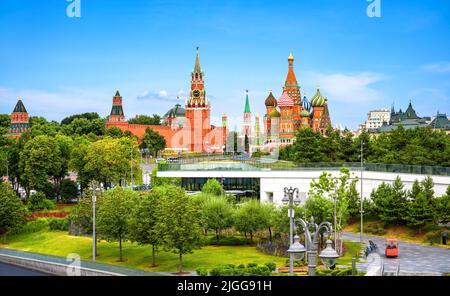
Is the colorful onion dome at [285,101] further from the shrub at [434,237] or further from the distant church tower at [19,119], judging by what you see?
the shrub at [434,237]

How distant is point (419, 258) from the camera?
39750mm

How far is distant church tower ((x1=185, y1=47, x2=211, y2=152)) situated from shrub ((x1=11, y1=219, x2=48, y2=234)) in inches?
2830

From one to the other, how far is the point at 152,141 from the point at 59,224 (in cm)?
8121

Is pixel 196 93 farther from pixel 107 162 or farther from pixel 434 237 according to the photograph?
pixel 434 237

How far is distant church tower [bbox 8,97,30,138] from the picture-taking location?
120562 millimetres

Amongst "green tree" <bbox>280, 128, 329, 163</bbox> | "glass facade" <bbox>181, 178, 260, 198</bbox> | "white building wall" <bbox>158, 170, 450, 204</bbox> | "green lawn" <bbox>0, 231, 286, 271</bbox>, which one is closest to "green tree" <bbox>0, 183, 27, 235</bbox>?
"green lawn" <bbox>0, 231, 286, 271</bbox>

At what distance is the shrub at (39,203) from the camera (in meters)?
62.8

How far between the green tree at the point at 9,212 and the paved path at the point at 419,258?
1020 inches

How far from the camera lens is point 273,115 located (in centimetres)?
12325

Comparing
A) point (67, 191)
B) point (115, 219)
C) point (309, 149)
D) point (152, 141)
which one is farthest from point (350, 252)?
point (152, 141)

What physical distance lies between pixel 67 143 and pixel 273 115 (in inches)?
2068

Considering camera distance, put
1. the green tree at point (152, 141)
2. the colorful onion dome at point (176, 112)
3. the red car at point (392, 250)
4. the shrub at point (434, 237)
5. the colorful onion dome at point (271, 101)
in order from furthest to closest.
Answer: the colorful onion dome at point (176, 112)
the green tree at point (152, 141)
the colorful onion dome at point (271, 101)
the shrub at point (434, 237)
the red car at point (392, 250)

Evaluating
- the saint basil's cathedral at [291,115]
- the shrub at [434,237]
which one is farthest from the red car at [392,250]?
the saint basil's cathedral at [291,115]
